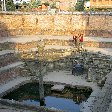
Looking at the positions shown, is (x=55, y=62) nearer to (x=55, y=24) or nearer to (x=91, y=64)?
(x=91, y=64)

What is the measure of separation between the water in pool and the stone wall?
30.9ft

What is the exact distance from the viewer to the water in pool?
17439mm

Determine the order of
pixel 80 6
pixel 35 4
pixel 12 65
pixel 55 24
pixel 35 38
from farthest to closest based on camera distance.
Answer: pixel 35 4
pixel 80 6
pixel 55 24
pixel 35 38
pixel 12 65

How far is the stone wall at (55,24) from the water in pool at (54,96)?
941 centimetres

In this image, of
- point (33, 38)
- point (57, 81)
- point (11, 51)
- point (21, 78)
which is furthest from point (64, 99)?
point (33, 38)

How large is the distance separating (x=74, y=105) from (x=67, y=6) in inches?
1290

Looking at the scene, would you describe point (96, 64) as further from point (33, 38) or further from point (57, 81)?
point (33, 38)

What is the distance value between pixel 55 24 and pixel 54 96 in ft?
40.1

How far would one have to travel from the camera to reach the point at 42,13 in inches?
1163

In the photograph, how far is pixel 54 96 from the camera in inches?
739

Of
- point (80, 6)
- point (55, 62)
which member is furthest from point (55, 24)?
point (80, 6)

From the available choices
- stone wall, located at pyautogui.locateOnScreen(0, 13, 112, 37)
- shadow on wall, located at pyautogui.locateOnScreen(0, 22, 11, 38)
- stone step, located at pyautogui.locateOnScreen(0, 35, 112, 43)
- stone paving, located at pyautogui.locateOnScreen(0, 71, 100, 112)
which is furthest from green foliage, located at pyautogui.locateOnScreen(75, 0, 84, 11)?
stone paving, located at pyautogui.locateOnScreen(0, 71, 100, 112)

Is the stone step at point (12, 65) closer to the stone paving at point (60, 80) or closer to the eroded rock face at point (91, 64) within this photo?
the stone paving at point (60, 80)

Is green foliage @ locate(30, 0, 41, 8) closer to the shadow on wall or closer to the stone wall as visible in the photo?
the stone wall
